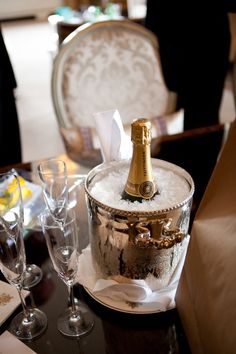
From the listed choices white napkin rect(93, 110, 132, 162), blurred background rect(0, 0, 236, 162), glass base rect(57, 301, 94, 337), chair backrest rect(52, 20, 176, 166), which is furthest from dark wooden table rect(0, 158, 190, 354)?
blurred background rect(0, 0, 236, 162)

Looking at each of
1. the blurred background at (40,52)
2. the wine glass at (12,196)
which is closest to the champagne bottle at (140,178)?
the wine glass at (12,196)

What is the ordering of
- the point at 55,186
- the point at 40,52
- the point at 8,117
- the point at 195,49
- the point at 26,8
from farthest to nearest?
1. the point at 26,8
2. the point at 40,52
3. the point at 195,49
4. the point at 8,117
5. the point at 55,186

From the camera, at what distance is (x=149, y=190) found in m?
0.57

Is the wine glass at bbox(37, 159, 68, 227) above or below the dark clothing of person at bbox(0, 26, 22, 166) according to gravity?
above

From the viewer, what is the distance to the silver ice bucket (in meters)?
0.52

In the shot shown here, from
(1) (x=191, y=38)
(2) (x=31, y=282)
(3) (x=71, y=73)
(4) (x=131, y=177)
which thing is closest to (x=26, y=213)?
(2) (x=31, y=282)

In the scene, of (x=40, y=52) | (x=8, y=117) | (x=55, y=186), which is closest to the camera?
(x=55, y=186)

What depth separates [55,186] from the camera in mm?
755

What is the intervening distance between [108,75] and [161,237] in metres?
0.90

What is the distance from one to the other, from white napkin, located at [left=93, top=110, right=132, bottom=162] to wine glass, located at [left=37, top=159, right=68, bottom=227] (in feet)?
0.43

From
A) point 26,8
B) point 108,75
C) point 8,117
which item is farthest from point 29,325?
point 26,8

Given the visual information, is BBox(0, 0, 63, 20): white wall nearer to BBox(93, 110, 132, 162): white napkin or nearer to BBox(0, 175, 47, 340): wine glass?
BBox(93, 110, 132, 162): white napkin

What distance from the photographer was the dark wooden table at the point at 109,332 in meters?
0.52

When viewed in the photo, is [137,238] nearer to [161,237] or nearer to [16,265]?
[161,237]
